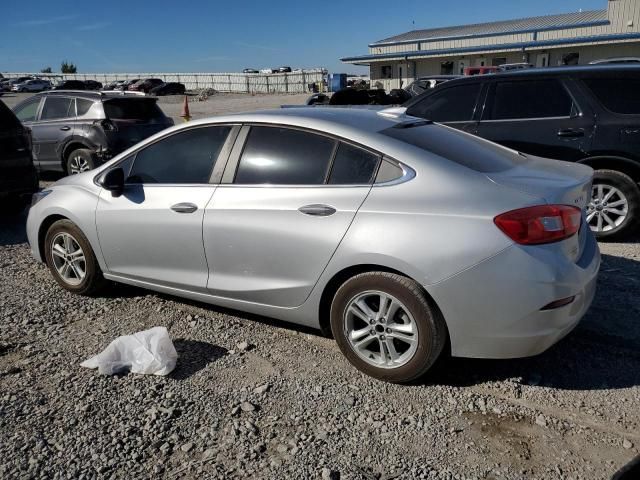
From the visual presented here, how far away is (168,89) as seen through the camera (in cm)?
5391

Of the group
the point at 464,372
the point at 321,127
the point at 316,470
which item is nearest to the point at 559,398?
the point at 464,372

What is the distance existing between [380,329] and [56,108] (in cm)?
889

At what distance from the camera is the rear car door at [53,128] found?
9773 mm

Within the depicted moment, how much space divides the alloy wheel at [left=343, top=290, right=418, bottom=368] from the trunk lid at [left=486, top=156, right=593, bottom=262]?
3.00ft

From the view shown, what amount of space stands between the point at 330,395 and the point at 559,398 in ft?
4.24

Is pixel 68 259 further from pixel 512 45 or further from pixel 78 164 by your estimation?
pixel 512 45

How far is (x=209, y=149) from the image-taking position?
4043 mm

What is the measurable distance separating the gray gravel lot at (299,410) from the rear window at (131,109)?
6.28 meters

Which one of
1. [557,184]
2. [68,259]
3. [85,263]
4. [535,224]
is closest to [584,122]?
[557,184]

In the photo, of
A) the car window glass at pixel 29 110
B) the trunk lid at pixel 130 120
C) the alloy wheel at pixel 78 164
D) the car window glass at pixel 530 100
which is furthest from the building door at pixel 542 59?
the alloy wheel at pixel 78 164

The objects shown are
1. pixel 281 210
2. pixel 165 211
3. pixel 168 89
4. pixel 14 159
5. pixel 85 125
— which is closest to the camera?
pixel 281 210

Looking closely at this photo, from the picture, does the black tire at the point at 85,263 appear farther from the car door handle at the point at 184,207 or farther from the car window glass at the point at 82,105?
the car window glass at the point at 82,105

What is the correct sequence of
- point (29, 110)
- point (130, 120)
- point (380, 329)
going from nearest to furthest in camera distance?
1. point (380, 329)
2. point (130, 120)
3. point (29, 110)

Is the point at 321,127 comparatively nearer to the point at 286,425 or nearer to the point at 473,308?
the point at 473,308
